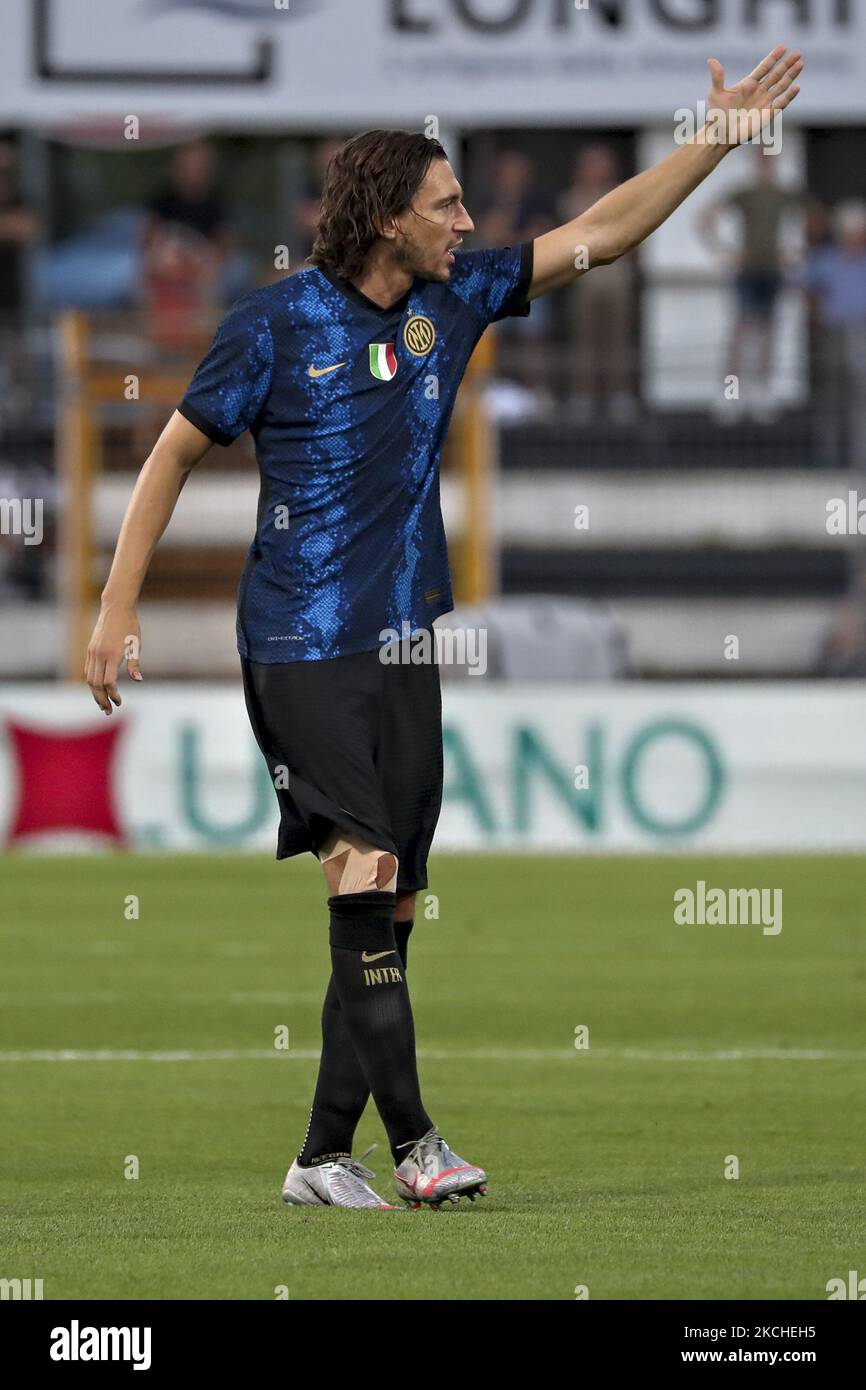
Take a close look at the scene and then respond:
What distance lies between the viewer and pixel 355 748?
583cm

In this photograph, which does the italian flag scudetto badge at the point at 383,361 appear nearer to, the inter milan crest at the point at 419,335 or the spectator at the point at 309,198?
the inter milan crest at the point at 419,335

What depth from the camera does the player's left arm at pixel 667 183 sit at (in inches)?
234

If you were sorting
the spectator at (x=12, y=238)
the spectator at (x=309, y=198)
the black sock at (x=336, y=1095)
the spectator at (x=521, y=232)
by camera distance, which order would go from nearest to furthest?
the black sock at (x=336, y=1095)
the spectator at (x=521, y=232)
the spectator at (x=309, y=198)
the spectator at (x=12, y=238)

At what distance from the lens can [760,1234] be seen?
18.1ft

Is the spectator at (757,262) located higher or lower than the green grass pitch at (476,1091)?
higher

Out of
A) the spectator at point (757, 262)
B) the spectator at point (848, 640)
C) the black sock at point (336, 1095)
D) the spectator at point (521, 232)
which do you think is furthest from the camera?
the spectator at point (521, 232)

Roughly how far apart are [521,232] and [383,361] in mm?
15034

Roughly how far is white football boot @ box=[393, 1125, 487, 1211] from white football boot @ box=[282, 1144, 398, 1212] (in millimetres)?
136

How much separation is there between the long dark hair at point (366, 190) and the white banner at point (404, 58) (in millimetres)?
16518

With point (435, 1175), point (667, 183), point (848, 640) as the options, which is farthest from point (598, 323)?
point (435, 1175)

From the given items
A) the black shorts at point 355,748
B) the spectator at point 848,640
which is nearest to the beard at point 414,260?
the black shorts at point 355,748
